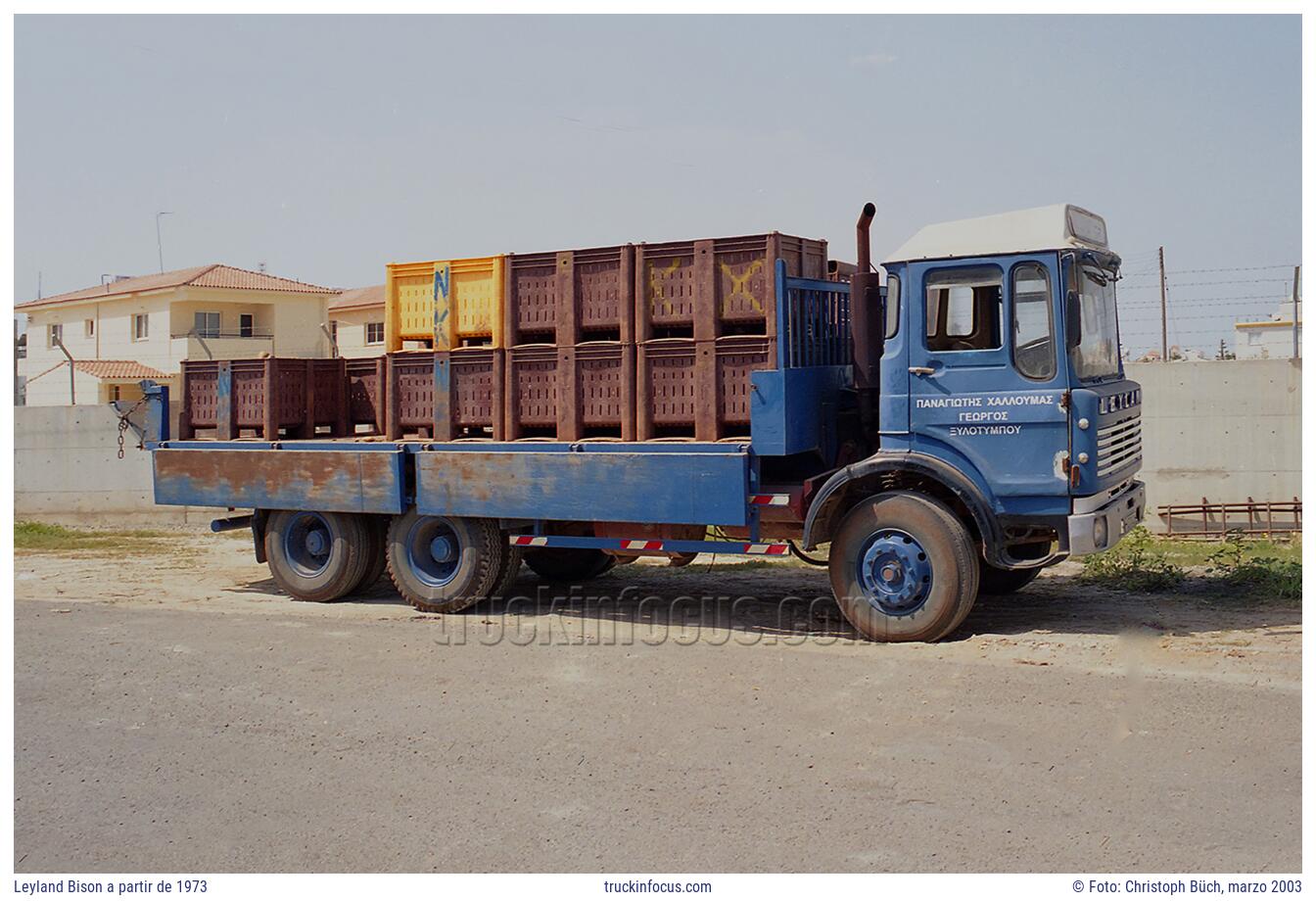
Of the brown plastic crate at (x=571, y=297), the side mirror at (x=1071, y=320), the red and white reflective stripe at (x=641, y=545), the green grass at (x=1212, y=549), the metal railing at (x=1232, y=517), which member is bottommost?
the green grass at (x=1212, y=549)

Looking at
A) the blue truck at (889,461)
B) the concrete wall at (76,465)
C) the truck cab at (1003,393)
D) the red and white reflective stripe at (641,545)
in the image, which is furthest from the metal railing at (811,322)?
the concrete wall at (76,465)

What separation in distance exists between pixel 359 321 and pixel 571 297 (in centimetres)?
3905

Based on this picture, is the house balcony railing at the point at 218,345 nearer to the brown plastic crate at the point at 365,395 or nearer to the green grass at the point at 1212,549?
the brown plastic crate at the point at 365,395

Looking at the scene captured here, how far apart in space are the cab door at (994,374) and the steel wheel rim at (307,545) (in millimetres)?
5684

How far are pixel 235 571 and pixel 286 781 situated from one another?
8417 mm

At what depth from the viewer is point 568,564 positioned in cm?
1280

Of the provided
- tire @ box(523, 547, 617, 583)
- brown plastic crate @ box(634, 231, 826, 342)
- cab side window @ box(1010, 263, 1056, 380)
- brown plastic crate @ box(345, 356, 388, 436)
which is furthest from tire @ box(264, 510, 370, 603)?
cab side window @ box(1010, 263, 1056, 380)

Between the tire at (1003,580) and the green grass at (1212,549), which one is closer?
the tire at (1003,580)

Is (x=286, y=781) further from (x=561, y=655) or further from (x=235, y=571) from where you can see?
(x=235, y=571)

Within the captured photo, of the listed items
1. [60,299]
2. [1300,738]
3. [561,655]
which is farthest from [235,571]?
[60,299]

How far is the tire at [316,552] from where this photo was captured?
1180cm

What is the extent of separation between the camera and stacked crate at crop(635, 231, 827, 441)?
973 cm

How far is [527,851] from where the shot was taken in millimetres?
5391

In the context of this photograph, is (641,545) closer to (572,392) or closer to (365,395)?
(572,392)
